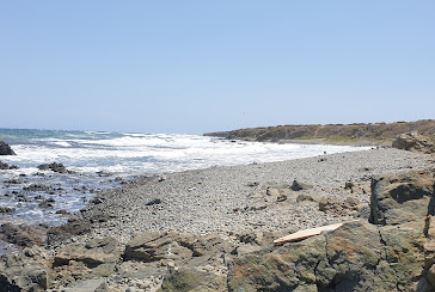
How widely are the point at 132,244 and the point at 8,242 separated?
7.12m

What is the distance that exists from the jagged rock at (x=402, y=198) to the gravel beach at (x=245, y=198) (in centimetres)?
348

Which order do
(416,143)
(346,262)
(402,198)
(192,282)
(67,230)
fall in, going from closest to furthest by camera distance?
(346,262) → (192,282) → (402,198) → (67,230) → (416,143)

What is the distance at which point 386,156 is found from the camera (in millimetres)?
30797

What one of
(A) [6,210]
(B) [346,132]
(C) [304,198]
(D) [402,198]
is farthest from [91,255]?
(B) [346,132]

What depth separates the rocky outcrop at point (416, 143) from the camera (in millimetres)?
34312

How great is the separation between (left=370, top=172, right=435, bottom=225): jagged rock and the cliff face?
Result: 59.6 metres

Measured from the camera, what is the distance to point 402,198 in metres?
8.33

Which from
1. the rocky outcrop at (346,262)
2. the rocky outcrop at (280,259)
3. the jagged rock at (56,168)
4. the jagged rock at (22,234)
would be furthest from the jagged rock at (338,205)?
the jagged rock at (56,168)

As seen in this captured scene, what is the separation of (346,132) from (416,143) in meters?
52.6

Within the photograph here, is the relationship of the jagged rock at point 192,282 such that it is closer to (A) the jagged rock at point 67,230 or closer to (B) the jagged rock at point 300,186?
(A) the jagged rock at point 67,230

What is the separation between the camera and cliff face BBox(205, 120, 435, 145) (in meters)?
74.0

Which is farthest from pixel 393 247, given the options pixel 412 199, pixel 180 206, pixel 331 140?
pixel 331 140

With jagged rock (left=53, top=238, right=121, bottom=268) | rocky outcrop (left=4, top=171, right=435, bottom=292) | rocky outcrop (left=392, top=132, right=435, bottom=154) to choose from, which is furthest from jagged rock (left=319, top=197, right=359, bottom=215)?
rocky outcrop (left=392, top=132, right=435, bottom=154)

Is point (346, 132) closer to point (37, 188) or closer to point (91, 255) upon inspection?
point (37, 188)
